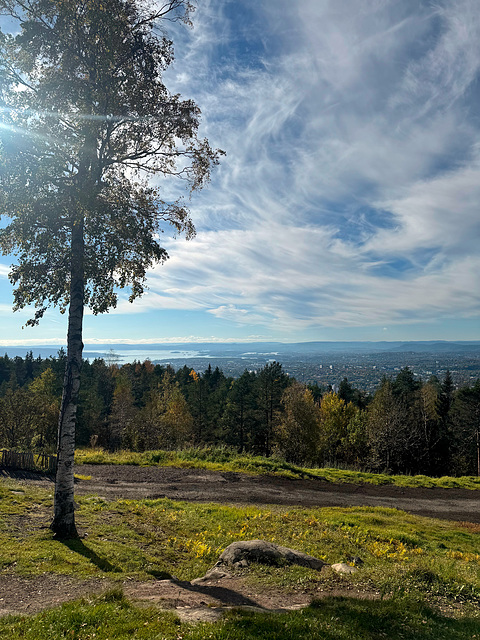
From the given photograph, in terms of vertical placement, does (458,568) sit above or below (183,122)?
below

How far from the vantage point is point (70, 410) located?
33.3 feet

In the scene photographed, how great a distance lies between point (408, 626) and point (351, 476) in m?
19.7

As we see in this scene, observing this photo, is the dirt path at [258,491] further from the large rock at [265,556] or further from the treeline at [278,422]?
the treeline at [278,422]

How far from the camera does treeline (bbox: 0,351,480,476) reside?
40812 millimetres

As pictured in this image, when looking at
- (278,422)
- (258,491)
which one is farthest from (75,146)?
(278,422)

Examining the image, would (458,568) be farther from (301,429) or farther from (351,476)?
(301,429)

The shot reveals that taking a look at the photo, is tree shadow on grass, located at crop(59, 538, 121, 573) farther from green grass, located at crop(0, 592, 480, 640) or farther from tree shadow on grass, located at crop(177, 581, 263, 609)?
green grass, located at crop(0, 592, 480, 640)

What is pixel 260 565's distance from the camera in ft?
28.7

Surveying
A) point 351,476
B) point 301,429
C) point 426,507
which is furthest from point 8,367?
point 426,507

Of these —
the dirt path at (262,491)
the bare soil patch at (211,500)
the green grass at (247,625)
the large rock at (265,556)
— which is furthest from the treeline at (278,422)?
the green grass at (247,625)

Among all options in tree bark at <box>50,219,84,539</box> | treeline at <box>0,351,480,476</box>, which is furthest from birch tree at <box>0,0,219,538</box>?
treeline at <box>0,351,480,476</box>

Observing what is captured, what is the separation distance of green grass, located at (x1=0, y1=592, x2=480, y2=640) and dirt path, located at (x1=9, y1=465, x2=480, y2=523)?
37.0 feet

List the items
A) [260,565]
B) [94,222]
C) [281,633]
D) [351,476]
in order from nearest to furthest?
[281,633]
[260,565]
[94,222]
[351,476]

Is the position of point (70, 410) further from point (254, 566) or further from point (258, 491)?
point (258, 491)
